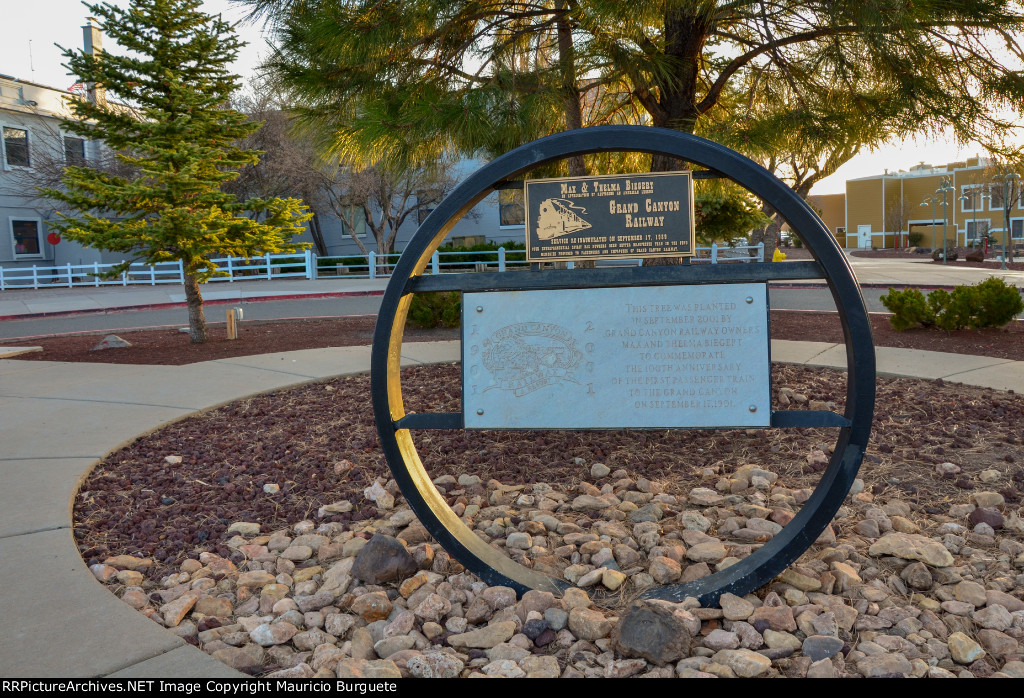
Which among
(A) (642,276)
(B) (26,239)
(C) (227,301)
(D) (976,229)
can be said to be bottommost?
(C) (227,301)

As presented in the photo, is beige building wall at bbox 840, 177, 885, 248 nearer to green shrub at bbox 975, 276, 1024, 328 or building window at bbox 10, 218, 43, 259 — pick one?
building window at bbox 10, 218, 43, 259

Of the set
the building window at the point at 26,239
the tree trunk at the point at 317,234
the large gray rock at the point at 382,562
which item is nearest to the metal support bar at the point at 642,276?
the large gray rock at the point at 382,562

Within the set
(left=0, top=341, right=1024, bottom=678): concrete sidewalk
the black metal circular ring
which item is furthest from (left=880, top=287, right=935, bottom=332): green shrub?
the black metal circular ring

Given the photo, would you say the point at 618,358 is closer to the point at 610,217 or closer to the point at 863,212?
the point at 610,217

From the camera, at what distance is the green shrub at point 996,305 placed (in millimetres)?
9188

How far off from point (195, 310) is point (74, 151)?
24834 millimetres

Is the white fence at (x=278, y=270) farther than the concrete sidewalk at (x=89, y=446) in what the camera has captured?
A: Yes

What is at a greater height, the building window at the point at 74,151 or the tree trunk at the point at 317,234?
the building window at the point at 74,151

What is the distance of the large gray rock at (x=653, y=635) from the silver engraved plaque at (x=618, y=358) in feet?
2.41

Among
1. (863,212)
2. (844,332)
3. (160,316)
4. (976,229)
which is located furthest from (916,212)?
(844,332)

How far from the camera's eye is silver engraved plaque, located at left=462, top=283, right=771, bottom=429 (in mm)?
3127

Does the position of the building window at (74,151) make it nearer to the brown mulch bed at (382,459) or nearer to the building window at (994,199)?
the brown mulch bed at (382,459)

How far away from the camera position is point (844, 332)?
313 cm
